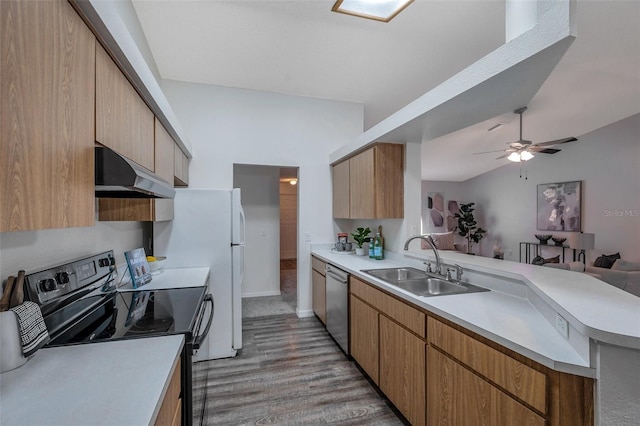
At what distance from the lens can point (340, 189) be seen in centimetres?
371

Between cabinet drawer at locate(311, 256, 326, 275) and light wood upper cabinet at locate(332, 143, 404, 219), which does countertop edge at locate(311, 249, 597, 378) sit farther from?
cabinet drawer at locate(311, 256, 326, 275)

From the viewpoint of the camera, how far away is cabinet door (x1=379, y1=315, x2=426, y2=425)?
5.45 feet

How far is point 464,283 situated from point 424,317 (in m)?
0.62

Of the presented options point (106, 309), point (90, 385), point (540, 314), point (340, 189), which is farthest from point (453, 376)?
point (340, 189)

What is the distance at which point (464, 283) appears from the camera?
6.75 feet

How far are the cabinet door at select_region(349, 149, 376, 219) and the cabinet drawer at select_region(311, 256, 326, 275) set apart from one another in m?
0.67

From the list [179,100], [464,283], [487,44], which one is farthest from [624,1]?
[179,100]

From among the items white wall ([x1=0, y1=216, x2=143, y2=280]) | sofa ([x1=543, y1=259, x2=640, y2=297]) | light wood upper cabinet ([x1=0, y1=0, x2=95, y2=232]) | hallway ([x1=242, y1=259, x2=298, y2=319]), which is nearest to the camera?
light wood upper cabinet ([x1=0, y1=0, x2=95, y2=232])

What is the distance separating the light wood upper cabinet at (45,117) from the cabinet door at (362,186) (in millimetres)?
2341

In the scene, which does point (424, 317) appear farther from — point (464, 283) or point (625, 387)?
point (625, 387)

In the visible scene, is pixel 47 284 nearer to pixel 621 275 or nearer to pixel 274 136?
pixel 274 136

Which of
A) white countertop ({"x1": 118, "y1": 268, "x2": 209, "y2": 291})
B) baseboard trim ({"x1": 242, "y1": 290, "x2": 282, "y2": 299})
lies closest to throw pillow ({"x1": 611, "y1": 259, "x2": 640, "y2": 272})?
baseboard trim ({"x1": 242, "y1": 290, "x2": 282, "y2": 299})

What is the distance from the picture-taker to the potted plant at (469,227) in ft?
25.5

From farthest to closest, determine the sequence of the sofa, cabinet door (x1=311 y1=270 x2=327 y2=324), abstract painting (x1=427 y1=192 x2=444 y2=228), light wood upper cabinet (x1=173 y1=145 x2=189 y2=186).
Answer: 1. abstract painting (x1=427 y1=192 x2=444 y2=228)
2. the sofa
3. cabinet door (x1=311 y1=270 x2=327 y2=324)
4. light wood upper cabinet (x1=173 y1=145 x2=189 y2=186)
